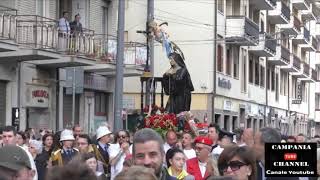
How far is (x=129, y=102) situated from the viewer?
Result: 3709cm

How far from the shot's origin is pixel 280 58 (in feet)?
182

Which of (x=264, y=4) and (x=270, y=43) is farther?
(x=270, y=43)

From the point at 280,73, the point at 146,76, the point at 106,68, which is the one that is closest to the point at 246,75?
the point at 280,73

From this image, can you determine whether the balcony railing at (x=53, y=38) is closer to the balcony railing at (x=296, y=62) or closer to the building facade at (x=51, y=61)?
the building facade at (x=51, y=61)

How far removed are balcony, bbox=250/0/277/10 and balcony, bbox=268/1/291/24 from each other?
9.12 feet

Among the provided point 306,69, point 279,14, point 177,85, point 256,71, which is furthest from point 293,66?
point 177,85

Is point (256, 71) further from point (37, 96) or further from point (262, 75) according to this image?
point (37, 96)

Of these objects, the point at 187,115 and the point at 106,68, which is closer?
the point at 187,115

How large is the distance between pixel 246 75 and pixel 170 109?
98.1 feet

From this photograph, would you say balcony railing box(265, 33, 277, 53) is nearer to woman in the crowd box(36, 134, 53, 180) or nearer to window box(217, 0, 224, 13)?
window box(217, 0, 224, 13)

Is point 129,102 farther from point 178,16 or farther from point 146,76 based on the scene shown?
point 146,76

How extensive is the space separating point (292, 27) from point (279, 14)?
26.6 ft

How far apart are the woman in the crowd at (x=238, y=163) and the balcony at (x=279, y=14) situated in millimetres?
48290

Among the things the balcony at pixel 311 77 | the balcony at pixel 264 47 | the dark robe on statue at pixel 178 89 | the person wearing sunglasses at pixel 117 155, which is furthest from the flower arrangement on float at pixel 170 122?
the balcony at pixel 311 77
